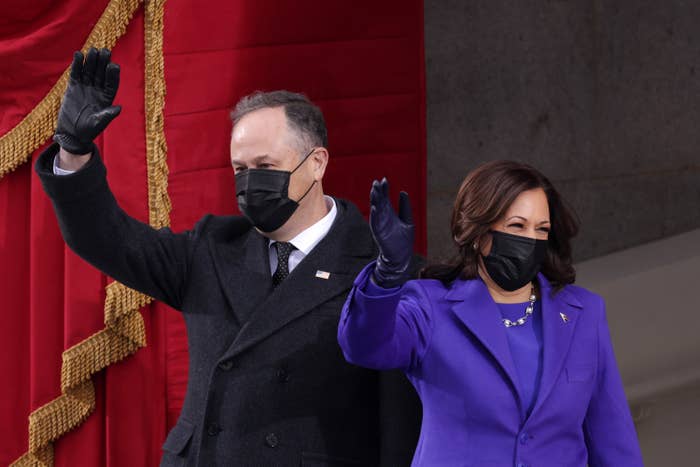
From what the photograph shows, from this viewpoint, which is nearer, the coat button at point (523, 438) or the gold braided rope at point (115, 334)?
the coat button at point (523, 438)

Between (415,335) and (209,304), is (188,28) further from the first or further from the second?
(415,335)

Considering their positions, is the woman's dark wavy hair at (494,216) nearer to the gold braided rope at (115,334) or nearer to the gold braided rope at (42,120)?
the gold braided rope at (115,334)

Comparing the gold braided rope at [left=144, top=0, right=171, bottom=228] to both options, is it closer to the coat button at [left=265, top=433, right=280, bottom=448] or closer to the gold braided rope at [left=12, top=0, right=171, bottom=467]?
the gold braided rope at [left=12, top=0, right=171, bottom=467]

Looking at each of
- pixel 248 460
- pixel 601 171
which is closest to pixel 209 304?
pixel 248 460

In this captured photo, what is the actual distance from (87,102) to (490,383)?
0.84 metres

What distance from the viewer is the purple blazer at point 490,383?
1926 mm

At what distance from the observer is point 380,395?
6.95ft

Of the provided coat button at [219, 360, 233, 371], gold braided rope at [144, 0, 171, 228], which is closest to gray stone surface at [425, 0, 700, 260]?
gold braided rope at [144, 0, 171, 228]

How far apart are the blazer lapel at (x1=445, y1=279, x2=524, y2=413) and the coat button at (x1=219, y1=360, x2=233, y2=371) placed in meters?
0.42

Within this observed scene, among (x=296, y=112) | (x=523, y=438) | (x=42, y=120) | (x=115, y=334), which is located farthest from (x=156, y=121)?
(x=523, y=438)

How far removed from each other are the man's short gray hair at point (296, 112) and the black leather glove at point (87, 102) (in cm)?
32

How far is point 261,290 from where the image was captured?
2.17 m

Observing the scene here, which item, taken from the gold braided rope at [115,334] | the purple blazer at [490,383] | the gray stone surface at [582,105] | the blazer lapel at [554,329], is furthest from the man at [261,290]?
the gray stone surface at [582,105]

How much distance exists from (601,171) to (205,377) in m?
1.89
